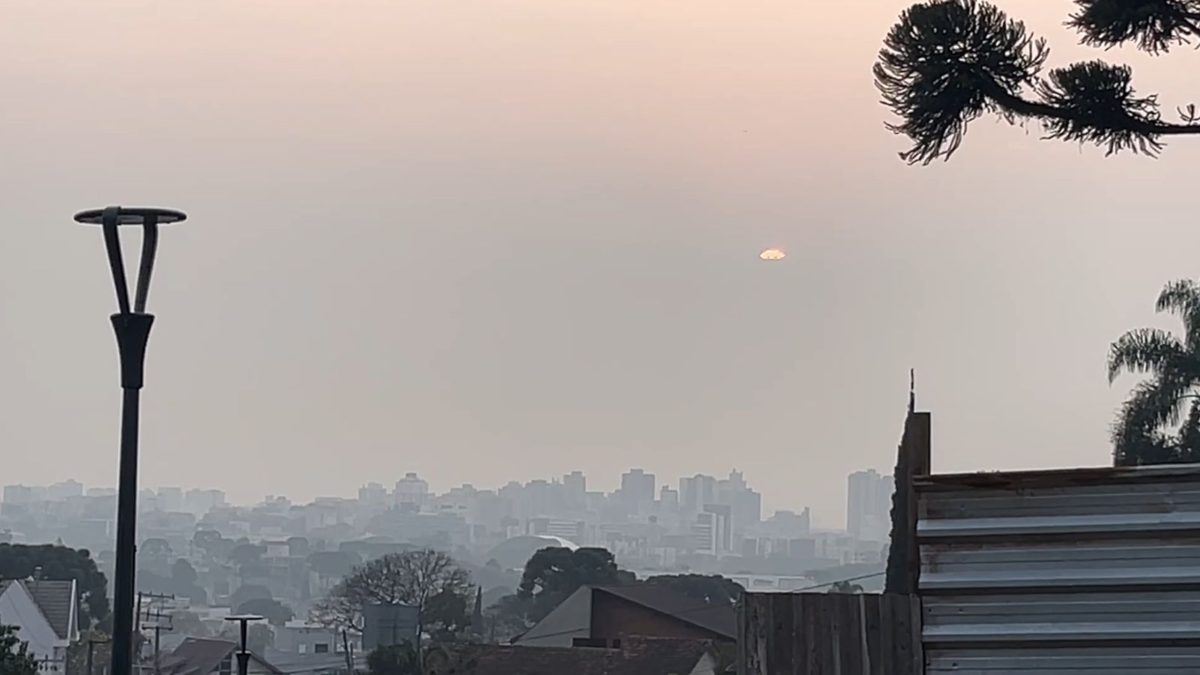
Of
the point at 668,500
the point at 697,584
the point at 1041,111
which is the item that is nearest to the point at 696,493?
the point at 668,500

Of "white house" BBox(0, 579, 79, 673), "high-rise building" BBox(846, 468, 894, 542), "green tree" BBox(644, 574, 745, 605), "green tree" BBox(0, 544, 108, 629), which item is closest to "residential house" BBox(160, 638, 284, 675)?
"green tree" BBox(0, 544, 108, 629)

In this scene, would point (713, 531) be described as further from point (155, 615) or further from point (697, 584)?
point (155, 615)

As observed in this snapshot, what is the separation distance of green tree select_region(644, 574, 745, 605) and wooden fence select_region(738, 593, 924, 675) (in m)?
11.5

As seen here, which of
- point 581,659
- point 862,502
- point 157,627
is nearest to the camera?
point 581,659

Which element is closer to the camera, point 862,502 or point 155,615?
point 862,502

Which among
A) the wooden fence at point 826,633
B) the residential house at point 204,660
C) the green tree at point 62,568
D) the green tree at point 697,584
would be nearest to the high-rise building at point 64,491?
the green tree at point 62,568

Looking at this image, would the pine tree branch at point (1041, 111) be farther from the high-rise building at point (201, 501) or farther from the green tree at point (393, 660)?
the high-rise building at point (201, 501)

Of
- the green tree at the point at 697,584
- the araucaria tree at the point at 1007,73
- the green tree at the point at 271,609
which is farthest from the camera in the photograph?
the green tree at the point at 271,609

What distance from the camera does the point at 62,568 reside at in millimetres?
20000

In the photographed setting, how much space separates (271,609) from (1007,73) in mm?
15225

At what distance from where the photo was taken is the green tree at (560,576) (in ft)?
63.5

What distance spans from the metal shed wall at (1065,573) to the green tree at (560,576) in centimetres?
1567

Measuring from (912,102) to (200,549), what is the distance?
1941 cm

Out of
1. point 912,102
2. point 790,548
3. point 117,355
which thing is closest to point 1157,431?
point 790,548
